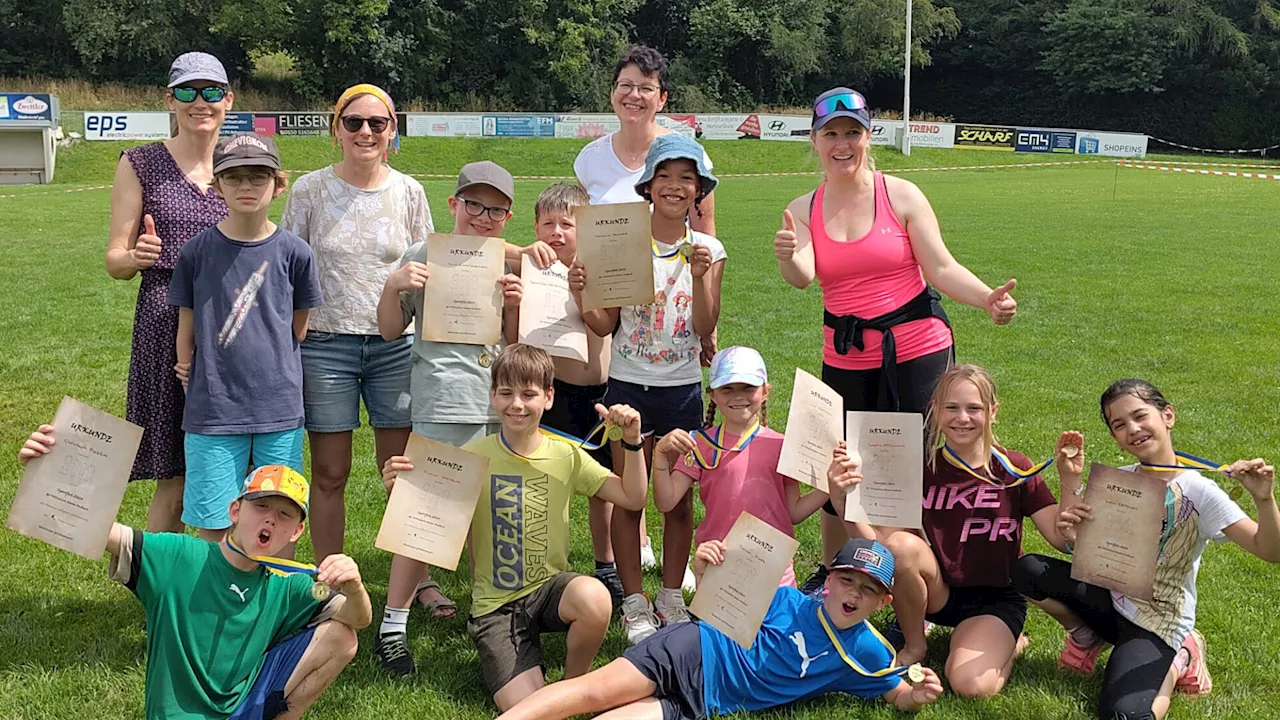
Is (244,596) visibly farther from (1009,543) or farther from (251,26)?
(251,26)

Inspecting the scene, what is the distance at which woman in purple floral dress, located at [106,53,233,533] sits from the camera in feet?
13.4

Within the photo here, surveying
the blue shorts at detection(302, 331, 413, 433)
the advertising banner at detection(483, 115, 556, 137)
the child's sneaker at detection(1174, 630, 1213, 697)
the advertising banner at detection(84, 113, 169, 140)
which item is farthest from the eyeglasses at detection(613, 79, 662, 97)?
the advertising banner at detection(483, 115, 556, 137)

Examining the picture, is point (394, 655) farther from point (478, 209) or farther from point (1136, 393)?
point (1136, 393)

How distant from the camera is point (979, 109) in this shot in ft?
199

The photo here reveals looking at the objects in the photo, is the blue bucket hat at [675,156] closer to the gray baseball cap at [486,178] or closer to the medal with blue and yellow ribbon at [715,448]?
the gray baseball cap at [486,178]

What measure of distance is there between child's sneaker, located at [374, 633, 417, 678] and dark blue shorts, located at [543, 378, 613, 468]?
1.13 metres

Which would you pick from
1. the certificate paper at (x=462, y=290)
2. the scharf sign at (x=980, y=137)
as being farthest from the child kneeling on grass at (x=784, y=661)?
the scharf sign at (x=980, y=137)

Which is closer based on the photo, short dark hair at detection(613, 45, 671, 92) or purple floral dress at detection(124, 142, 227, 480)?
purple floral dress at detection(124, 142, 227, 480)

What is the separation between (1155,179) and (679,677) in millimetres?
32026

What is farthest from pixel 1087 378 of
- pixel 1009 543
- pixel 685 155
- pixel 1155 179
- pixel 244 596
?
pixel 1155 179

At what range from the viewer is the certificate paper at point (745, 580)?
3.55 meters

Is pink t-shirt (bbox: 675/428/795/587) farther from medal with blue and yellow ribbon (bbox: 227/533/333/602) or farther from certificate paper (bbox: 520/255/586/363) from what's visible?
medal with blue and yellow ribbon (bbox: 227/533/333/602)

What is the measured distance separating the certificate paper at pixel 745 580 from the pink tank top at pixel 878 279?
3.53ft

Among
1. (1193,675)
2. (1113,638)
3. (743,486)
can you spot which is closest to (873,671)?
(743,486)
